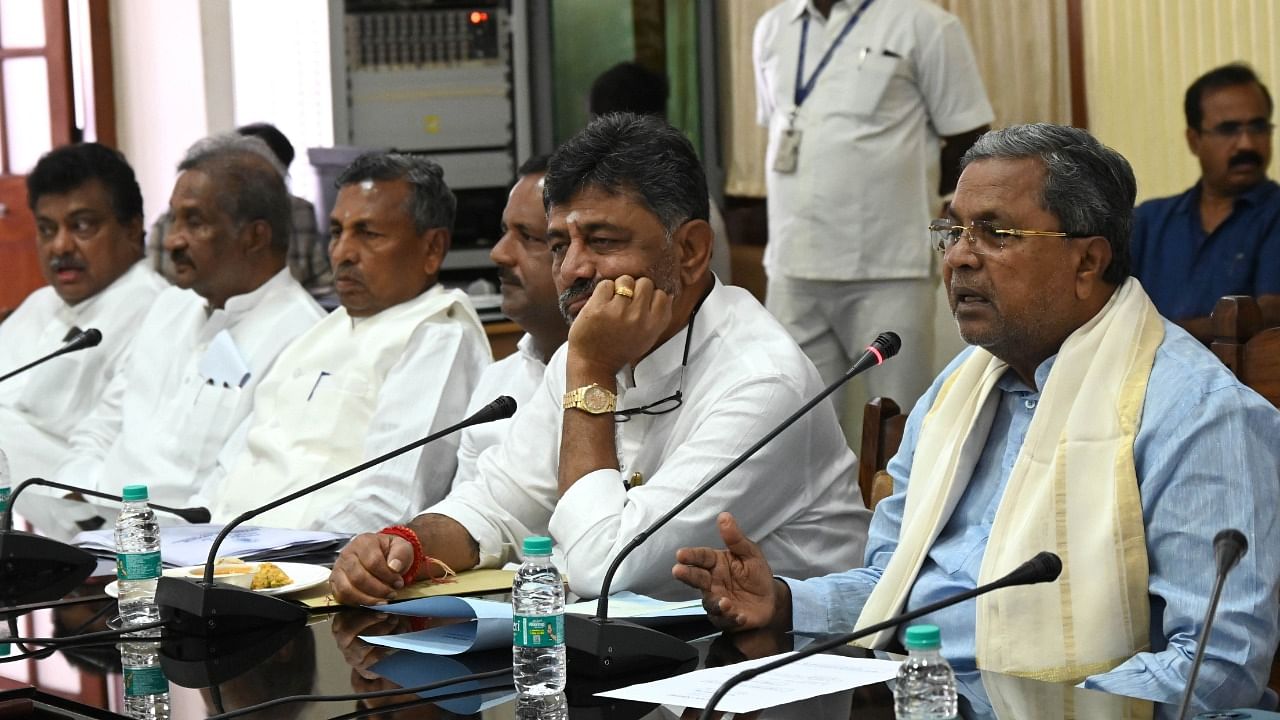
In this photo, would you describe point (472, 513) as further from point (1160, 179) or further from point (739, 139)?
point (739, 139)

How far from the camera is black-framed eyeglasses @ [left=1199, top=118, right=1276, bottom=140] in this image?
417 centimetres

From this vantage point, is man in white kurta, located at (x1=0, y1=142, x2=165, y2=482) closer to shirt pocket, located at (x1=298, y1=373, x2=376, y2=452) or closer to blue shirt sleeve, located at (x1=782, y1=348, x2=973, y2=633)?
shirt pocket, located at (x1=298, y1=373, x2=376, y2=452)

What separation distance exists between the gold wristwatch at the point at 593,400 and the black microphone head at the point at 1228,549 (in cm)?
102

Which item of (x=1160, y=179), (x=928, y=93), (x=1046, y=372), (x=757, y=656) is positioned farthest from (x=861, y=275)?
(x=757, y=656)

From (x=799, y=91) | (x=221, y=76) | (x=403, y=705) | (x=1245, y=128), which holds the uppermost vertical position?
(x=221, y=76)

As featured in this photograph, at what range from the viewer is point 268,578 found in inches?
85.0

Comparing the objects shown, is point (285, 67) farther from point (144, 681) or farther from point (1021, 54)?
point (144, 681)

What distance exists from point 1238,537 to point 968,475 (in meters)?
0.59

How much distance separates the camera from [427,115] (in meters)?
6.20

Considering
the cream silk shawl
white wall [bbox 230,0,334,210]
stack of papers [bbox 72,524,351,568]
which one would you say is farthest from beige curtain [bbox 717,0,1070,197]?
the cream silk shawl

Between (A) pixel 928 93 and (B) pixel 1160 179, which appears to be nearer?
(A) pixel 928 93

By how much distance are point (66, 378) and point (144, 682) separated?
111 inches

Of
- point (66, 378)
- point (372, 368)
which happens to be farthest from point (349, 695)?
point (66, 378)

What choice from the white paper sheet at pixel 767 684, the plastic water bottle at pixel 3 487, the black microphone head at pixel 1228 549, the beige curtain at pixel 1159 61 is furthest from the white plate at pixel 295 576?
the beige curtain at pixel 1159 61
